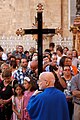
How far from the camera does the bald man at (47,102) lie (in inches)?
301

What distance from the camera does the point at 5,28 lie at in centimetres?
2564

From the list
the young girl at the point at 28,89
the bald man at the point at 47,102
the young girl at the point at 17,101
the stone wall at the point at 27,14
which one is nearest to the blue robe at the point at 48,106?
the bald man at the point at 47,102

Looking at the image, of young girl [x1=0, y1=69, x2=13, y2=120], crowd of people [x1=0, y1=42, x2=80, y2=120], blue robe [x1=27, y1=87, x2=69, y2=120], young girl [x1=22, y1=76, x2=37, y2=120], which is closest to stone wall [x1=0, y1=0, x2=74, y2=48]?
crowd of people [x1=0, y1=42, x2=80, y2=120]

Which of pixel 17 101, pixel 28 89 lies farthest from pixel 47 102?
pixel 17 101

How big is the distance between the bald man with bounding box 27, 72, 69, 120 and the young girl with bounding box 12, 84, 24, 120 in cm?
239

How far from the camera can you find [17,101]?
1029cm

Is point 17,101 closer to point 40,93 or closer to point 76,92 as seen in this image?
point 76,92

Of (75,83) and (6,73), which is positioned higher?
(6,73)

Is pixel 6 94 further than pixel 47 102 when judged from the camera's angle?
Yes

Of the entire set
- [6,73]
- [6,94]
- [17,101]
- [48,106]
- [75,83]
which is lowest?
[17,101]

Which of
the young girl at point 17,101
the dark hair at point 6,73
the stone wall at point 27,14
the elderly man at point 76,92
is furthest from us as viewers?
the stone wall at point 27,14

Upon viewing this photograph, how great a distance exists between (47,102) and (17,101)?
268 cm

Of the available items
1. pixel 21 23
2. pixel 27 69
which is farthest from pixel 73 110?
pixel 21 23

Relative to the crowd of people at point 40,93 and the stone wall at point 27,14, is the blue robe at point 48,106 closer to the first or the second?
the crowd of people at point 40,93
